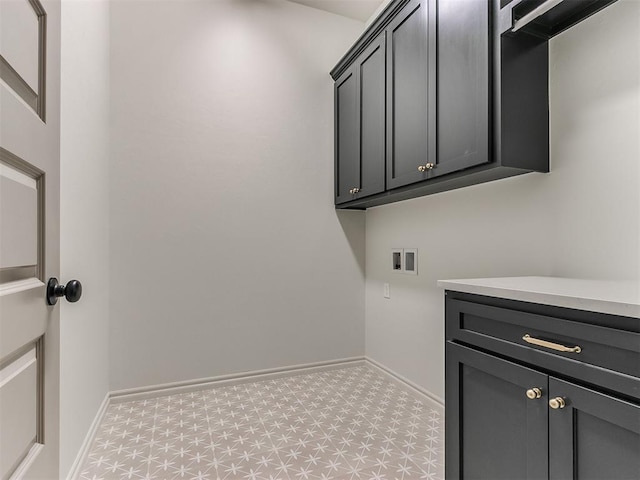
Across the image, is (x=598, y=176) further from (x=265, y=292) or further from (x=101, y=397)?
(x=101, y=397)

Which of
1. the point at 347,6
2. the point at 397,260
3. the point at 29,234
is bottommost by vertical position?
the point at 397,260

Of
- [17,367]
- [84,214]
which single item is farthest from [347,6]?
[17,367]

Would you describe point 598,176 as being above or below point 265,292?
above

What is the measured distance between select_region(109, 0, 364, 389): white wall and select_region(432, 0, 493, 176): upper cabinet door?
4.11 feet

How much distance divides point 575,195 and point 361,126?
1.34m

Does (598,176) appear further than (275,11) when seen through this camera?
No

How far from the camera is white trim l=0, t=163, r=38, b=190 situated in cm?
59

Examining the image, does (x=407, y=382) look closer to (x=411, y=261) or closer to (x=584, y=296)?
(x=411, y=261)

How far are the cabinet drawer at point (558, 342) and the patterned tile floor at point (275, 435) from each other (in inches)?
30.8

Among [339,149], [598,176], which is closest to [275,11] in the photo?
[339,149]

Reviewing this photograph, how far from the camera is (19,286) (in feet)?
2.10

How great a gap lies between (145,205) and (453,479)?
2.15 metres

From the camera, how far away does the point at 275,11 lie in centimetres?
259

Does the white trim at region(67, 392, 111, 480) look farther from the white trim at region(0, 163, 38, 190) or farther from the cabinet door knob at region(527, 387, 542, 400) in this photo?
the cabinet door knob at region(527, 387, 542, 400)
